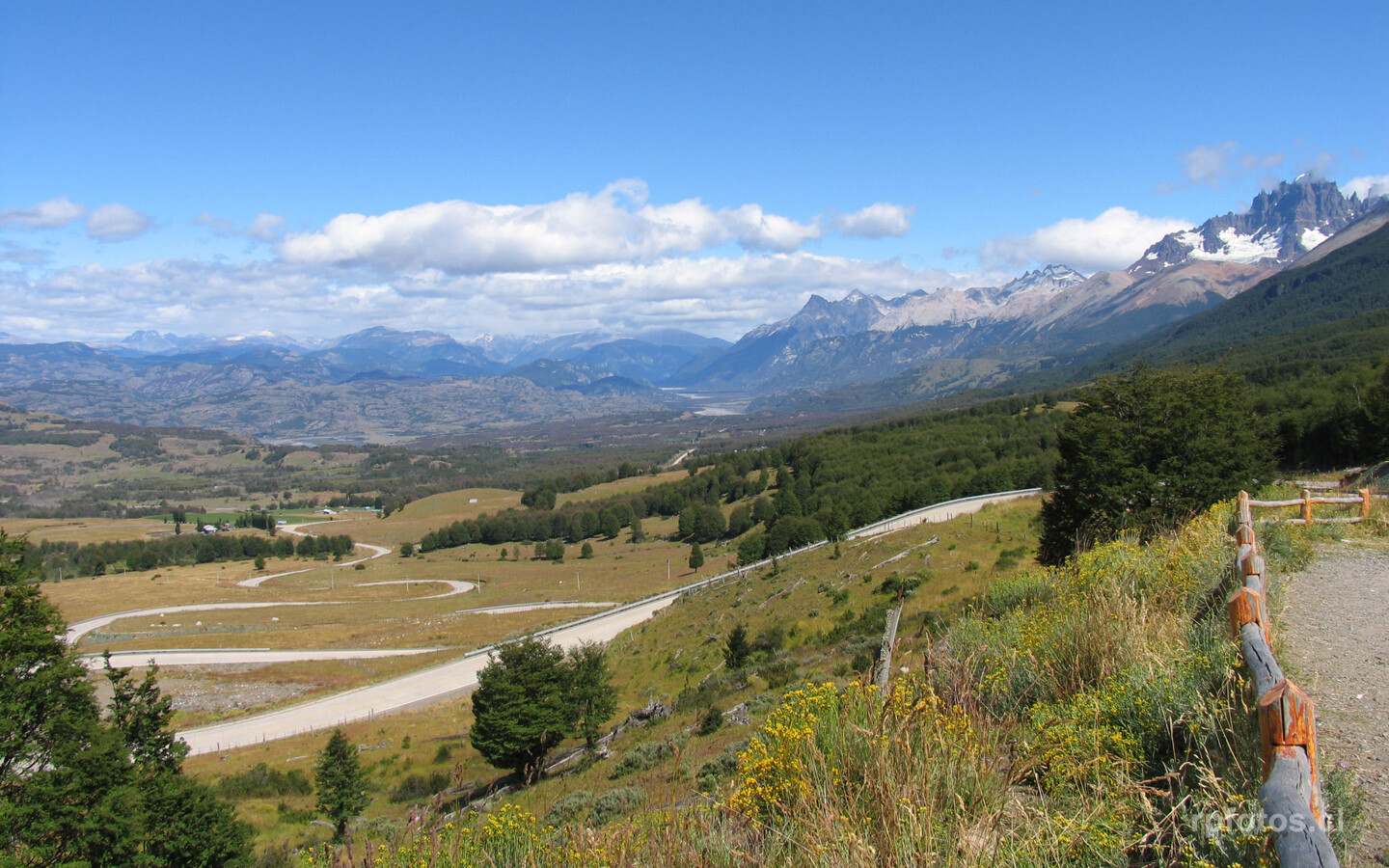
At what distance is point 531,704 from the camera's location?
73.9 feet

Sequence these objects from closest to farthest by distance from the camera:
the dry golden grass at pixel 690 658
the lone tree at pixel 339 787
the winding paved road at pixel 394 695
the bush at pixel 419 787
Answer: the dry golden grass at pixel 690 658, the lone tree at pixel 339 787, the bush at pixel 419 787, the winding paved road at pixel 394 695

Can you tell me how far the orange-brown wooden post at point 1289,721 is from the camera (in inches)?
127

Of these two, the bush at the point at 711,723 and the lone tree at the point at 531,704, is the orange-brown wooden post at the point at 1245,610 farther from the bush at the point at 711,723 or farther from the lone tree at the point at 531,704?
the lone tree at the point at 531,704

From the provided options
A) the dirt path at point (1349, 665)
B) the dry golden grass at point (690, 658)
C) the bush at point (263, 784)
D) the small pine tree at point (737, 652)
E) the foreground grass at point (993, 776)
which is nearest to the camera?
the foreground grass at point (993, 776)

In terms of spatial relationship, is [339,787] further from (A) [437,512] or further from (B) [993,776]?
(A) [437,512]

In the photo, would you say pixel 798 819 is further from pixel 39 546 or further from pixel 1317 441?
pixel 39 546

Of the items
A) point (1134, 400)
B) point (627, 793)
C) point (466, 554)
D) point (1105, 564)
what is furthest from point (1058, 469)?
point (466, 554)

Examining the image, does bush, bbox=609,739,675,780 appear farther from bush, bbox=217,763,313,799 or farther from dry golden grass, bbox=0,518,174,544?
dry golden grass, bbox=0,518,174,544

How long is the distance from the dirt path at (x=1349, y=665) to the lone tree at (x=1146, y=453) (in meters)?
8.75

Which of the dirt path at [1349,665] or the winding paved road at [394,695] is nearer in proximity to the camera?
the dirt path at [1349,665]

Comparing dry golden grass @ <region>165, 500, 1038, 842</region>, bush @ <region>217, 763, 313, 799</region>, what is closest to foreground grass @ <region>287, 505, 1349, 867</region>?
dry golden grass @ <region>165, 500, 1038, 842</region>

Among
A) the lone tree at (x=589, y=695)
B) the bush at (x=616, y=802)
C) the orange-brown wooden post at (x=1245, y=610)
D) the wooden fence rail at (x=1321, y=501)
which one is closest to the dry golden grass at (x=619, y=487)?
the lone tree at (x=589, y=695)

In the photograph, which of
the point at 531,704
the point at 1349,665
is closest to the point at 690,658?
the point at 531,704

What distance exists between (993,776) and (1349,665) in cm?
473
